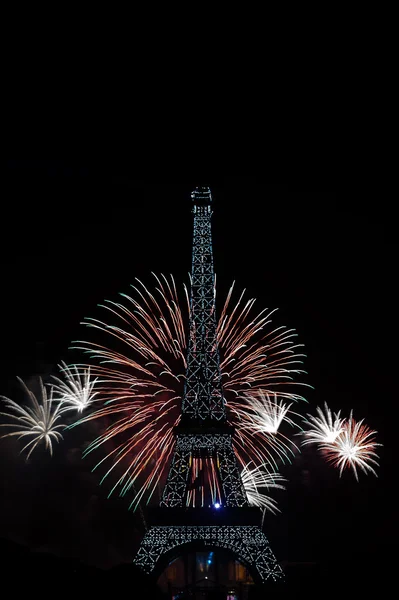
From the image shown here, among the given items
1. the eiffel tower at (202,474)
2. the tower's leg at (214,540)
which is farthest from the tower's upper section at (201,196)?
the tower's leg at (214,540)

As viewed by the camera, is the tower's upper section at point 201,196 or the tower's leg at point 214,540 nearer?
the tower's leg at point 214,540

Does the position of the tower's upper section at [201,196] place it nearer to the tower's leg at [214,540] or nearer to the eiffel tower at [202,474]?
the eiffel tower at [202,474]

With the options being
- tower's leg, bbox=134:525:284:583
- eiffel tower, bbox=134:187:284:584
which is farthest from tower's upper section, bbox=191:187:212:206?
tower's leg, bbox=134:525:284:583

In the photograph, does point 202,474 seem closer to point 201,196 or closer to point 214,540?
point 214,540

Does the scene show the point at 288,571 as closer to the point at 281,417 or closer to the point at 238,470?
the point at 238,470

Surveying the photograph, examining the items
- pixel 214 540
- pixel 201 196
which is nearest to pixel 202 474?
Result: pixel 214 540

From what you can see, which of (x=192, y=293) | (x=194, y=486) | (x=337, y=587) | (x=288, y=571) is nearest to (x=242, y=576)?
(x=288, y=571)

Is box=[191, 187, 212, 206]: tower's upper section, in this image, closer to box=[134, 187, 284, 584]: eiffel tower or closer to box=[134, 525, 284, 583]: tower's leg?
box=[134, 187, 284, 584]: eiffel tower

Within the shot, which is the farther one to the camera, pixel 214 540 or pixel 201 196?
pixel 201 196
